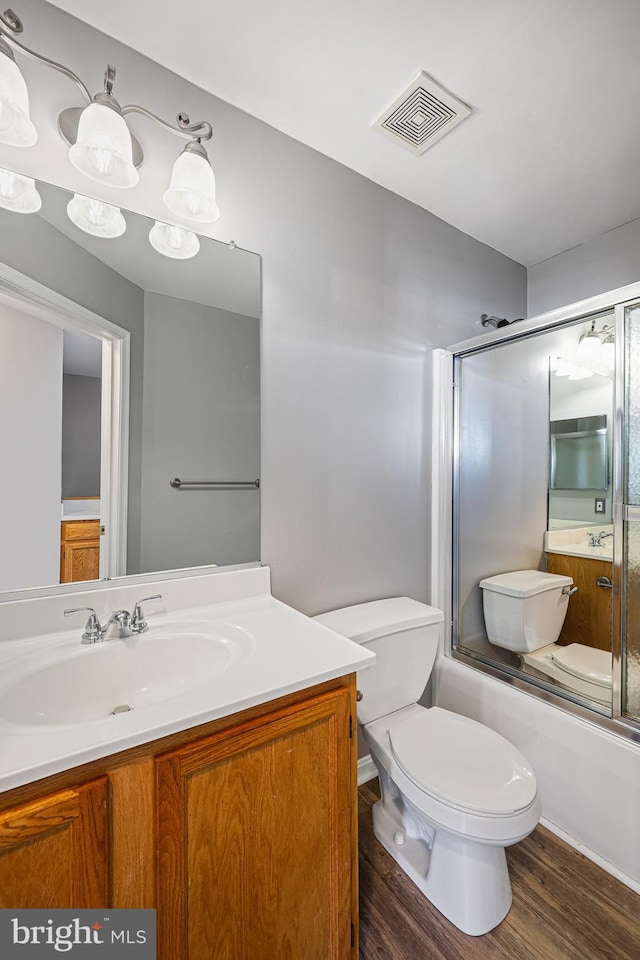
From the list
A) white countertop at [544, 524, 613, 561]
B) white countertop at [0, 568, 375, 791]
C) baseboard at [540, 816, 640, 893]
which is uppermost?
white countertop at [544, 524, 613, 561]

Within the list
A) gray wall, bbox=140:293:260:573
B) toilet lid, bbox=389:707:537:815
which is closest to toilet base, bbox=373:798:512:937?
toilet lid, bbox=389:707:537:815

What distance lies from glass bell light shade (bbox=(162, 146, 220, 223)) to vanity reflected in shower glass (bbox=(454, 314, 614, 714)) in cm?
124

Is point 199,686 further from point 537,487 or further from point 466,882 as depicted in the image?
point 537,487

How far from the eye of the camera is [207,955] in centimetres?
79

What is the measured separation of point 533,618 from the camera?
1.87 metres

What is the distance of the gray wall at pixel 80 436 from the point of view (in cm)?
114

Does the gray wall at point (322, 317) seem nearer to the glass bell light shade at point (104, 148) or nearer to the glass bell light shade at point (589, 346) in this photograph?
the glass bell light shade at point (104, 148)

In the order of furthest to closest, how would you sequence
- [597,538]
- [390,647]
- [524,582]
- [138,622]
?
[524,582]
[597,538]
[390,647]
[138,622]

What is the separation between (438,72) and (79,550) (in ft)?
5.87

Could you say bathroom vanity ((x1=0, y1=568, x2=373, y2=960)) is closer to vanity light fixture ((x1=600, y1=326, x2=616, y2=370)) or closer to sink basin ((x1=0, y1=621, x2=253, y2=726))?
sink basin ((x1=0, y1=621, x2=253, y2=726))

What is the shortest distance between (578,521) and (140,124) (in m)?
2.12

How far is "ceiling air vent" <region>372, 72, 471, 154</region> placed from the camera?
1.36 metres

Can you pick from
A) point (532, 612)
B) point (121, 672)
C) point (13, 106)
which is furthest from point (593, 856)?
point (13, 106)

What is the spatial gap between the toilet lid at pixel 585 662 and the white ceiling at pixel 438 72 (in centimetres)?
191
